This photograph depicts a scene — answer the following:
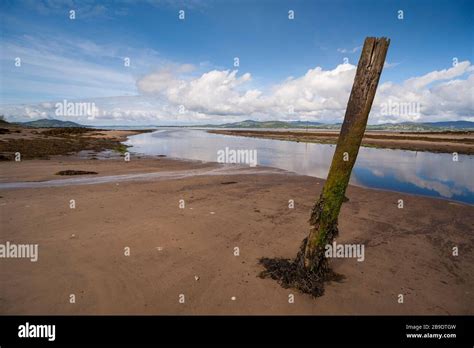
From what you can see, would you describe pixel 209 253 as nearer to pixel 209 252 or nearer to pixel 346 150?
pixel 209 252

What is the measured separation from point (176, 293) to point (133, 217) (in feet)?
17.3

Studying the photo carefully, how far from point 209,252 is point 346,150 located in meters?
4.67

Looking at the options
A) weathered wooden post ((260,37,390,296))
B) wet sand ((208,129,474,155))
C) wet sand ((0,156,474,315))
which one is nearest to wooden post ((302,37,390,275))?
weathered wooden post ((260,37,390,296))

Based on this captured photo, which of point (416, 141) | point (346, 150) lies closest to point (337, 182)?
point (346, 150)

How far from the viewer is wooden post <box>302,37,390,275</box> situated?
552 cm

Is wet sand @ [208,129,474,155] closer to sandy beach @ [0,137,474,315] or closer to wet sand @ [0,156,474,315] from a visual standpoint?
sandy beach @ [0,137,474,315]

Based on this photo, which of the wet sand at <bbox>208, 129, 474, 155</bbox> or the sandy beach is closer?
the sandy beach

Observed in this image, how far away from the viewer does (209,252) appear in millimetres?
7992

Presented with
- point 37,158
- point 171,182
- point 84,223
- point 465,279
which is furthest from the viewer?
point 37,158

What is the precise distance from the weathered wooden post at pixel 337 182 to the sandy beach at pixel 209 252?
0.35 meters

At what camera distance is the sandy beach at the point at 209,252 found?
5.80 meters
